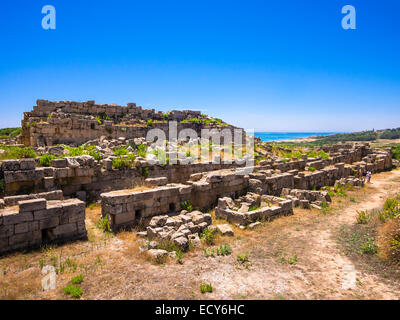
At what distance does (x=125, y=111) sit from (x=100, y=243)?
16688 millimetres

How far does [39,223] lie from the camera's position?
23.0 ft

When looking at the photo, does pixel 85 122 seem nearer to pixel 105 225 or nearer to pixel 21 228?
pixel 105 225

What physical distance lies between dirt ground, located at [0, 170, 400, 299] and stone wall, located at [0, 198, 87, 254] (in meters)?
0.37

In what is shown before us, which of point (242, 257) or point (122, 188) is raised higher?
point (122, 188)

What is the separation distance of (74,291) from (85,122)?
49.2 ft

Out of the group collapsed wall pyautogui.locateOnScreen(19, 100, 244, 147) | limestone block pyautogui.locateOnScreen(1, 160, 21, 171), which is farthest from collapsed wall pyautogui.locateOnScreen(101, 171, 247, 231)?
collapsed wall pyautogui.locateOnScreen(19, 100, 244, 147)

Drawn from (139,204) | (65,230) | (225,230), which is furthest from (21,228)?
(225,230)

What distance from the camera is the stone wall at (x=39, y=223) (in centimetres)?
659

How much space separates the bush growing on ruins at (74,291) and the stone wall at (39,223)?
2.61 metres

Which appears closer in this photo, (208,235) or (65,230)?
(65,230)

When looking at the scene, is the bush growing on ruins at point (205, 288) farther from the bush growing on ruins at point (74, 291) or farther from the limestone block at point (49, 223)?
the limestone block at point (49, 223)

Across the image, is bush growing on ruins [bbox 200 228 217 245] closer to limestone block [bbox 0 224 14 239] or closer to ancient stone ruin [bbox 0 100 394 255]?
ancient stone ruin [bbox 0 100 394 255]
